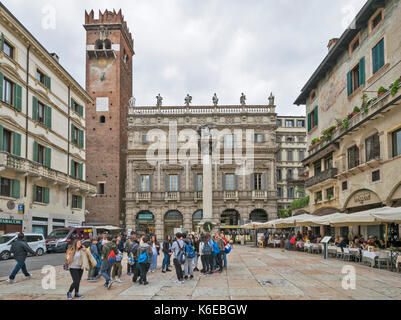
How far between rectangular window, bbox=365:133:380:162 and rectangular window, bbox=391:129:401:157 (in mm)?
1630

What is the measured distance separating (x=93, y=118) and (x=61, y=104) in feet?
59.3

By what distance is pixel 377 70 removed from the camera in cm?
2475

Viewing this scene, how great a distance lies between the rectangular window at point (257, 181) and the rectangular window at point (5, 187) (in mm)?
33103

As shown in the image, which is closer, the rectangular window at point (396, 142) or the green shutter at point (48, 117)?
the rectangular window at point (396, 142)

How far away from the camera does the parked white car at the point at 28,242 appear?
2464 cm

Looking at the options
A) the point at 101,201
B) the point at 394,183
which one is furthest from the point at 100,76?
the point at 394,183

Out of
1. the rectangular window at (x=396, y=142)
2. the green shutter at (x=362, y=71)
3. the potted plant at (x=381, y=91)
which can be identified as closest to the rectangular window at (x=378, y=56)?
the green shutter at (x=362, y=71)

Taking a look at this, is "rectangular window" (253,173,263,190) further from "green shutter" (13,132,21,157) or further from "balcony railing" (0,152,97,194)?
"green shutter" (13,132,21,157)

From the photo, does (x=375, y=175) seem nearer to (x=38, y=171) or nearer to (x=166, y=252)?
(x=166, y=252)

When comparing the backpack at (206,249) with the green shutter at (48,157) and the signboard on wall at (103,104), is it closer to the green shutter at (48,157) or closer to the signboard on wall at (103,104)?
the green shutter at (48,157)

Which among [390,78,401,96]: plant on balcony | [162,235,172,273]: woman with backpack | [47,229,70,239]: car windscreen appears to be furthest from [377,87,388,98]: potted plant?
[47,229,70,239]: car windscreen

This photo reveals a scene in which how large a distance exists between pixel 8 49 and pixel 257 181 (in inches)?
1369
